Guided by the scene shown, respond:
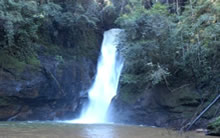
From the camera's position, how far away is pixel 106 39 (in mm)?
18641

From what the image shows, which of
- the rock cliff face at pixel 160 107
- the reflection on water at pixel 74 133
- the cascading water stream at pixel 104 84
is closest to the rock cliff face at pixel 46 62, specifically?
the cascading water stream at pixel 104 84

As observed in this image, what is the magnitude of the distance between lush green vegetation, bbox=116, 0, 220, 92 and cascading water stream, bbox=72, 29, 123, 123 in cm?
198

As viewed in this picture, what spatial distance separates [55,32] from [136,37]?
16.6 ft

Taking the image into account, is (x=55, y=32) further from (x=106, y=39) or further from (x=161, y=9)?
(x=161, y=9)

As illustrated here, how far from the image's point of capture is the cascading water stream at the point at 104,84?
49.6 ft

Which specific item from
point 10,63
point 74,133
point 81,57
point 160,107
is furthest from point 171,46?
point 10,63

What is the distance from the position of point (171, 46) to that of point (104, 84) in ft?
18.3

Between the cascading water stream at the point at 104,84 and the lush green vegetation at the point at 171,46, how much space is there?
6.48ft

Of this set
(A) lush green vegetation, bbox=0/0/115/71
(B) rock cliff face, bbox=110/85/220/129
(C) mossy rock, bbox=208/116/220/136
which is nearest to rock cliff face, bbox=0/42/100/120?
(A) lush green vegetation, bbox=0/0/115/71

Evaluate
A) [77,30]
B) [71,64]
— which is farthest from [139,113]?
[77,30]

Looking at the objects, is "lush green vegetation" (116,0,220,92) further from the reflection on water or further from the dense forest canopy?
the reflection on water

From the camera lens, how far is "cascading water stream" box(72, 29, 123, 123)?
15.1m

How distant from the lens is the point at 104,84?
16.4m

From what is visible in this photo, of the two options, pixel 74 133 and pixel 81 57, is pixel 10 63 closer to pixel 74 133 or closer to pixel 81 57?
pixel 81 57
